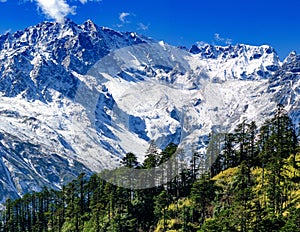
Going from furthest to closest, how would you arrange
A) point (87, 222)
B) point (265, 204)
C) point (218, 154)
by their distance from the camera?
point (218, 154) < point (87, 222) < point (265, 204)

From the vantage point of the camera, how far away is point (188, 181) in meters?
121

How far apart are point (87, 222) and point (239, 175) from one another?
3746 cm

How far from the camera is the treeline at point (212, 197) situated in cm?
8036

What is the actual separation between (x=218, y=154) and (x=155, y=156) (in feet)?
55.6

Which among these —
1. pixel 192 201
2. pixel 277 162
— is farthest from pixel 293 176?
pixel 192 201

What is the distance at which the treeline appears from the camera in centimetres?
8036

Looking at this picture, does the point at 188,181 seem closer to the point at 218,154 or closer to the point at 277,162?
the point at 218,154

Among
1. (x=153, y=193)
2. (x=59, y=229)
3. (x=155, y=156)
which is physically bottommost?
(x=59, y=229)

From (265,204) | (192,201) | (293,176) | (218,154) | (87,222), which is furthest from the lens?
(218,154)

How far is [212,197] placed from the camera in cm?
10556

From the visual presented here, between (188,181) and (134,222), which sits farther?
(188,181)

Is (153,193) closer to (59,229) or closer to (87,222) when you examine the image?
(87,222)

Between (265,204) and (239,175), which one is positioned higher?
(239,175)

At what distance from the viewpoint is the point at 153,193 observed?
11769 cm
